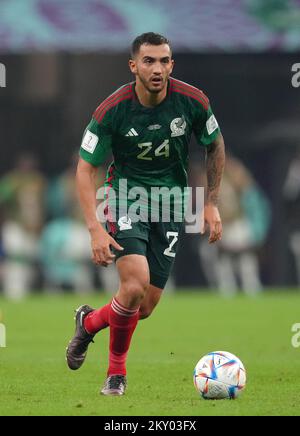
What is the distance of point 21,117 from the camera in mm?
21672

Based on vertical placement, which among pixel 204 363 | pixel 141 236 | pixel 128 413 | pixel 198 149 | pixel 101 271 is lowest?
pixel 128 413

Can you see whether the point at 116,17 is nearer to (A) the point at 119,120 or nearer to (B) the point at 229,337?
(B) the point at 229,337

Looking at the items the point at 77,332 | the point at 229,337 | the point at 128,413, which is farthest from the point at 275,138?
the point at 128,413

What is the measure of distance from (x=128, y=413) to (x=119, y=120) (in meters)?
2.15

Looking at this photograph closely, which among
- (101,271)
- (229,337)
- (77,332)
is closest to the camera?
(77,332)

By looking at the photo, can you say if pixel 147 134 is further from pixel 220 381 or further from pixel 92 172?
pixel 220 381

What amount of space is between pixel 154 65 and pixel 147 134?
490 mm

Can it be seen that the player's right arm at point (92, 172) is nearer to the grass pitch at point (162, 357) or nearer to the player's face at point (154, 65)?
the player's face at point (154, 65)

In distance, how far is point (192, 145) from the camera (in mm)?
21734

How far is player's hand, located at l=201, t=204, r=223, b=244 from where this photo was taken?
8.88 metres

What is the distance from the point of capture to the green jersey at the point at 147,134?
28.9ft
